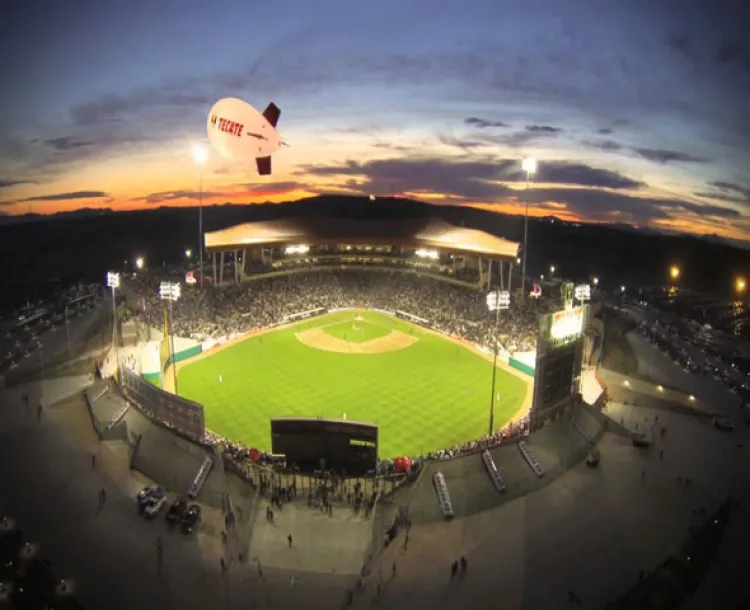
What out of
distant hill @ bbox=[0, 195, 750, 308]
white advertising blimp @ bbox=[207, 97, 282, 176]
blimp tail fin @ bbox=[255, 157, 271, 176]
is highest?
white advertising blimp @ bbox=[207, 97, 282, 176]

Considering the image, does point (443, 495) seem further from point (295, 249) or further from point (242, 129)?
point (295, 249)

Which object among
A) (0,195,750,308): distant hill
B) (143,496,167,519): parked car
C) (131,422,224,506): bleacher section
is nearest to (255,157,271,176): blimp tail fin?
(131,422,224,506): bleacher section

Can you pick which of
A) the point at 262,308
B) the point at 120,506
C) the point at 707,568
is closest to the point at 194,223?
the point at 262,308

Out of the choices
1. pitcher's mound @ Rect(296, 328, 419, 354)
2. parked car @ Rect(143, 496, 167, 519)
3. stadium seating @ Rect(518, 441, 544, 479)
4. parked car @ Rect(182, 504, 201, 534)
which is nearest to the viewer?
parked car @ Rect(182, 504, 201, 534)

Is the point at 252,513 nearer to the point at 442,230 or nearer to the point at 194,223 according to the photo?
the point at 442,230

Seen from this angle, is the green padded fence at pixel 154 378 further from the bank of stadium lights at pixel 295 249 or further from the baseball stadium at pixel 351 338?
the bank of stadium lights at pixel 295 249

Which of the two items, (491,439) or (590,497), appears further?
(491,439)

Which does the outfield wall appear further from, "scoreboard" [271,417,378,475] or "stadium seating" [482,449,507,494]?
"scoreboard" [271,417,378,475]
